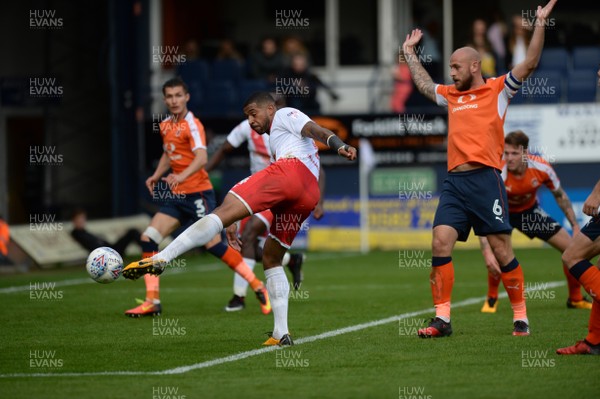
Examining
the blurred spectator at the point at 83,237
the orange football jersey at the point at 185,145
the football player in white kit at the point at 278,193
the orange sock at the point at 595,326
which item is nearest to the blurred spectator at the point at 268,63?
the blurred spectator at the point at 83,237

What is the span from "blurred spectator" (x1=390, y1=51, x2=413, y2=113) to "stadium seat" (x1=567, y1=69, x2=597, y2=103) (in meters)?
3.19

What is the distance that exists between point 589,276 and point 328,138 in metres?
2.20

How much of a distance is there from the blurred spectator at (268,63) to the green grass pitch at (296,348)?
30.3 feet

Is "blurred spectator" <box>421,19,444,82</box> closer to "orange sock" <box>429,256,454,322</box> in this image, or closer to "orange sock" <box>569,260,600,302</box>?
"orange sock" <box>429,256,454,322</box>

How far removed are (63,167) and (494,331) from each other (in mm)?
17121

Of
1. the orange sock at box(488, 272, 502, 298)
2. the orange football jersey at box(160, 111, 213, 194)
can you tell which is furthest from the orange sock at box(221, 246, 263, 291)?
the orange sock at box(488, 272, 502, 298)

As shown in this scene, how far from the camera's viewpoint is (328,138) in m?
8.88

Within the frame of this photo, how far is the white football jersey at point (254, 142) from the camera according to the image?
12805 millimetres

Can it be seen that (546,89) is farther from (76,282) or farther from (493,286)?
(493,286)

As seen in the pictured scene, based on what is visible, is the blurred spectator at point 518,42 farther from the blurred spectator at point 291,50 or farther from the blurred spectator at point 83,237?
the blurred spectator at point 83,237

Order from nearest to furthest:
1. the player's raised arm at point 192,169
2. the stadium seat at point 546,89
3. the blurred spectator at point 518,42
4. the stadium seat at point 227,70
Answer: the player's raised arm at point 192,169
the blurred spectator at point 518,42
the stadium seat at point 546,89
the stadium seat at point 227,70

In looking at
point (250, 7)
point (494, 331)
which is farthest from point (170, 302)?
point (250, 7)

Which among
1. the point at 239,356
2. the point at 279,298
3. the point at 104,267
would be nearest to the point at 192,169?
the point at 104,267

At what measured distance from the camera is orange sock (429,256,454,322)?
974 cm
